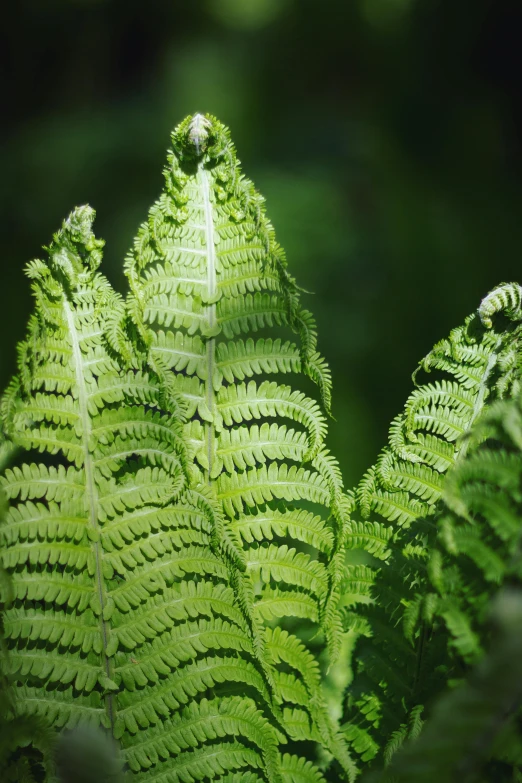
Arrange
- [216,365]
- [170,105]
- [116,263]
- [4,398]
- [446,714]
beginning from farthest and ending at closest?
[170,105], [116,263], [216,365], [4,398], [446,714]

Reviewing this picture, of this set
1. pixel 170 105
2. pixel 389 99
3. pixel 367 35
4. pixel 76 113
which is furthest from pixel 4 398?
pixel 367 35

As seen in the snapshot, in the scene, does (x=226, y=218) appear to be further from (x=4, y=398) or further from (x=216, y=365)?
(x=4, y=398)

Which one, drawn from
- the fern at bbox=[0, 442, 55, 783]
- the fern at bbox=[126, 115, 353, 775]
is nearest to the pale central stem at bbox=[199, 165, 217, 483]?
the fern at bbox=[126, 115, 353, 775]

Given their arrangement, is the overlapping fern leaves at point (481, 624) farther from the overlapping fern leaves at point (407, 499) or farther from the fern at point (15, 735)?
the fern at point (15, 735)

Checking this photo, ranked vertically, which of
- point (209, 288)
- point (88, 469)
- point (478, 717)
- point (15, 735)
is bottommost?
point (478, 717)

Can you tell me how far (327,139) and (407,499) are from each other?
198 cm

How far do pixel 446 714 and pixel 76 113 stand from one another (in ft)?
8.72

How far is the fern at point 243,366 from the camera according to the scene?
80 centimetres

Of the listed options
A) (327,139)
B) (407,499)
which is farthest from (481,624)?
(327,139)

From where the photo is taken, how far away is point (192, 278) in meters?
0.82

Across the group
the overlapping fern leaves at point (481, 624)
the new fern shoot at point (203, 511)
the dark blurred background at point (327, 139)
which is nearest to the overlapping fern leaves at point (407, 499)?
the new fern shoot at point (203, 511)

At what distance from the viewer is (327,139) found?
2.43m

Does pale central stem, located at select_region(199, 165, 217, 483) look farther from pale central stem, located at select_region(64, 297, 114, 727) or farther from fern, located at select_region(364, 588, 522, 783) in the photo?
fern, located at select_region(364, 588, 522, 783)

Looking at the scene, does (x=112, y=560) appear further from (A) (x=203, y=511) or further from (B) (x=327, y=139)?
(B) (x=327, y=139)
